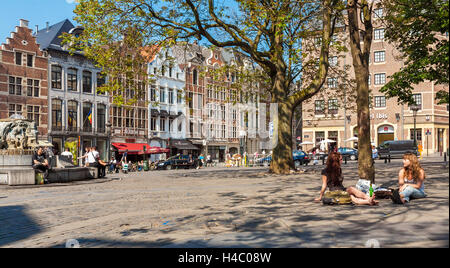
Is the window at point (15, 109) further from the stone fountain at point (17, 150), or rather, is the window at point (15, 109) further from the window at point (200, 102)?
the window at point (200, 102)

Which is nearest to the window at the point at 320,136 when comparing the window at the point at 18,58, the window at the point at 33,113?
the window at the point at 33,113

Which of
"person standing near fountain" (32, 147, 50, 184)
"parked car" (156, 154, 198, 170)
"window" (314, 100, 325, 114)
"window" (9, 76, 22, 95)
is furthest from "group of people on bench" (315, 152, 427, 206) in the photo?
"window" (9, 76, 22, 95)

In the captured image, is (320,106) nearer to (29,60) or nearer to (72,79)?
(29,60)

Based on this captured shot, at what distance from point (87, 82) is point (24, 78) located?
7.03 meters

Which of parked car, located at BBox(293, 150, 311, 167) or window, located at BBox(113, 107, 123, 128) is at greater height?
window, located at BBox(113, 107, 123, 128)

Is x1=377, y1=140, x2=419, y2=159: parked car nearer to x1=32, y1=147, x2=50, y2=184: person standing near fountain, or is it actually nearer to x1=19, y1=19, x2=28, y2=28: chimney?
x1=32, y1=147, x2=50, y2=184: person standing near fountain

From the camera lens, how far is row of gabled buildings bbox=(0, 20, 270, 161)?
3959cm

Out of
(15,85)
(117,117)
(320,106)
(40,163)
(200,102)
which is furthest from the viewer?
(200,102)

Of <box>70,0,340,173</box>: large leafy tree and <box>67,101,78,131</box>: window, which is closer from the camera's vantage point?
<box>70,0,340,173</box>: large leafy tree

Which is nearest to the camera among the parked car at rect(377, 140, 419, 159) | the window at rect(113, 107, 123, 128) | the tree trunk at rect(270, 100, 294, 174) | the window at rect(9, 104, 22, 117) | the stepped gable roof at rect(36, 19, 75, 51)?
the parked car at rect(377, 140, 419, 159)

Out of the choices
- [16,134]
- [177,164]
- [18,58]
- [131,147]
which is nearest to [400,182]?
[16,134]

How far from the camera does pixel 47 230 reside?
6309 mm

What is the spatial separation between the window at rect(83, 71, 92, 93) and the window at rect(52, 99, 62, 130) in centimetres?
348

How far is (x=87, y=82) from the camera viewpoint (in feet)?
149
